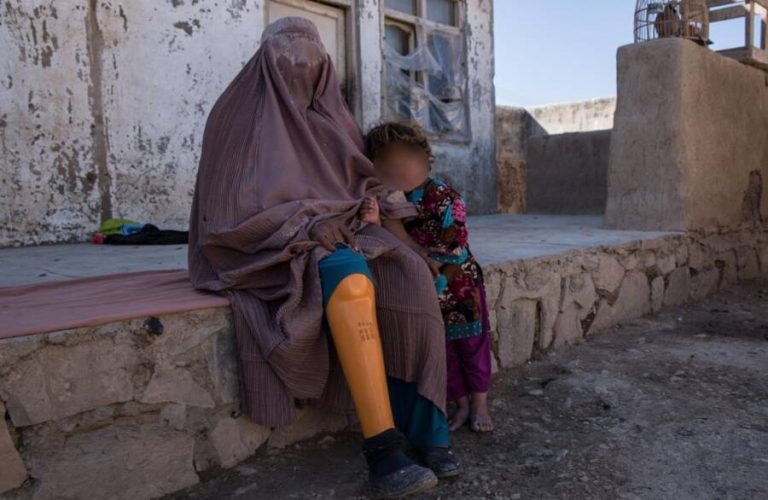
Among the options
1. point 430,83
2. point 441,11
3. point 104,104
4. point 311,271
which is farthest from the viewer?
point 441,11

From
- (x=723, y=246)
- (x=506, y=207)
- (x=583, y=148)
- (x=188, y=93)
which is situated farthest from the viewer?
(x=506, y=207)

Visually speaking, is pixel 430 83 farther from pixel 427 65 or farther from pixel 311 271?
pixel 311 271

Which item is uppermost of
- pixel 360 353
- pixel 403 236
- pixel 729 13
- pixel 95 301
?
pixel 729 13

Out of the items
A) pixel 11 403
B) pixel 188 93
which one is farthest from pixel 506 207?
pixel 11 403

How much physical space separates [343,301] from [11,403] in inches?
32.5

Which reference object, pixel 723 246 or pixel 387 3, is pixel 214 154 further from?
pixel 387 3

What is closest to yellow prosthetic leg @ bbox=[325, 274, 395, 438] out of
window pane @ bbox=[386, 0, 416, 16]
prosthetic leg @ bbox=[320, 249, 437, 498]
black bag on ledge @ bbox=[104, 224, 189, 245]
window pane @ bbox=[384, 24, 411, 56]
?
prosthetic leg @ bbox=[320, 249, 437, 498]

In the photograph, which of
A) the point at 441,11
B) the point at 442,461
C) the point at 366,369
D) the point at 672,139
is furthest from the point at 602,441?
the point at 441,11

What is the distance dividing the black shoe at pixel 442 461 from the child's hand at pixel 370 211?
0.72 metres

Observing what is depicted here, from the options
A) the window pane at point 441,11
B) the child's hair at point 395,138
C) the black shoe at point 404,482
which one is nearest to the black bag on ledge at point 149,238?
the child's hair at point 395,138

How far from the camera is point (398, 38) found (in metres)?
7.09

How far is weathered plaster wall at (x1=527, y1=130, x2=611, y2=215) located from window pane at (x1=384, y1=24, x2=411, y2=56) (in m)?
1.61

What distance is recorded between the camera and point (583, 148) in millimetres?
6496

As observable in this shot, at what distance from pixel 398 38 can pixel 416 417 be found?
568cm
